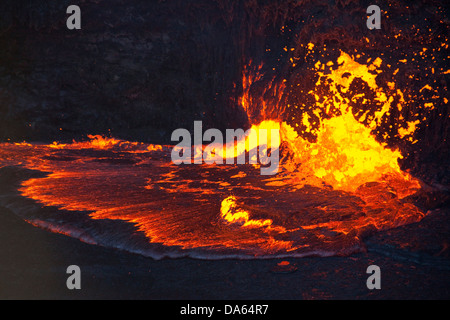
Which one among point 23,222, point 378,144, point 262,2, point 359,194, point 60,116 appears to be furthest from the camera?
point 60,116

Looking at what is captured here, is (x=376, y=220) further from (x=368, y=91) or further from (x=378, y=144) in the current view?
(x=368, y=91)

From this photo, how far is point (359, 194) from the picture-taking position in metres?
2.55

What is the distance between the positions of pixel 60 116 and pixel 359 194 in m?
2.91

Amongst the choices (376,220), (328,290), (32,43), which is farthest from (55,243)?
(32,43)

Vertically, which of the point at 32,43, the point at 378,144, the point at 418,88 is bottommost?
the point at 378,144

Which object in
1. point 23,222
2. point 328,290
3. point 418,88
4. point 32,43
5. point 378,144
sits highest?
point 32,43

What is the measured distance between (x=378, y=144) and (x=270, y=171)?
76 centimetres

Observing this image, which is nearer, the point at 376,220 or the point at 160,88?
the point at 376,220

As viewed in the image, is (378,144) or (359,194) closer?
(359,194)

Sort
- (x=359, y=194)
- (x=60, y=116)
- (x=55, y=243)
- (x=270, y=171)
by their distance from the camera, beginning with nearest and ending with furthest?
(x=55, y=243), (x=359, y=194), (x=270, y=171), (x=60, y=116)

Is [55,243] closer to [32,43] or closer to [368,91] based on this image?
[368,91]

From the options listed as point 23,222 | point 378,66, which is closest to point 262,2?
point 378,66

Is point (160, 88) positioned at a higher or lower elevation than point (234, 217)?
higher

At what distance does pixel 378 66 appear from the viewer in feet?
9.14
